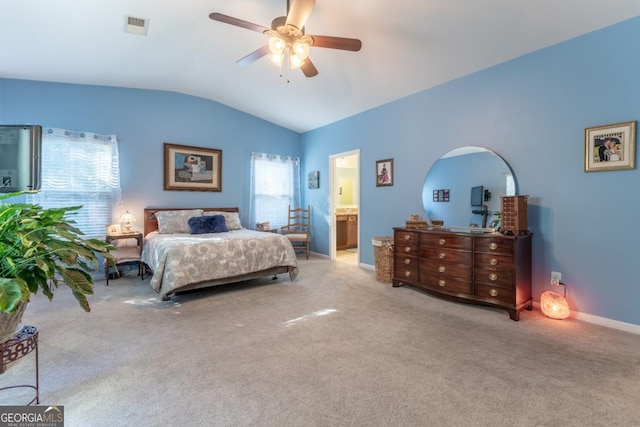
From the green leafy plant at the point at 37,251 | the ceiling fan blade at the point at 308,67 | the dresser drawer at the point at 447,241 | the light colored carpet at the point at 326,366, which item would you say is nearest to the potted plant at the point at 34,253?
the green leafy plant at the point at 37,251

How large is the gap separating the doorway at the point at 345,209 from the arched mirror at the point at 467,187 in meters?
1.49

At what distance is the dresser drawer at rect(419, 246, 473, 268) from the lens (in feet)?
10.4

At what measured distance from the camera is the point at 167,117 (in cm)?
510

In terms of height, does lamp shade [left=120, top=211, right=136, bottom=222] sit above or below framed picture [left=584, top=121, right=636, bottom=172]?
below

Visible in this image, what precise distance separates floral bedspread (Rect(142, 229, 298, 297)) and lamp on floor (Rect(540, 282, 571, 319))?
2865mm

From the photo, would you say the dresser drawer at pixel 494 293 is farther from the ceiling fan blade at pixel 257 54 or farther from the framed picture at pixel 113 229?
the framed picture at pixel 113 229

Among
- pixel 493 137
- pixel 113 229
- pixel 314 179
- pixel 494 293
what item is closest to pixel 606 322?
pixel 494 293

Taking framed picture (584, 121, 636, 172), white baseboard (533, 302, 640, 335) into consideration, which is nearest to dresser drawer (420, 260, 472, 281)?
white baseboard (533, 302, 640, 335)

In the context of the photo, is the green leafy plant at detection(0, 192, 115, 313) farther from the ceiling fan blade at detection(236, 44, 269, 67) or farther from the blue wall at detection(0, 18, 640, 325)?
the blue wall at detection(0, 18, 640, 325)

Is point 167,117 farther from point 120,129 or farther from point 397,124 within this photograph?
point 397,124

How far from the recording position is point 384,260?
4.18 metres

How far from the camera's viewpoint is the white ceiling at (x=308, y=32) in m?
2.70
